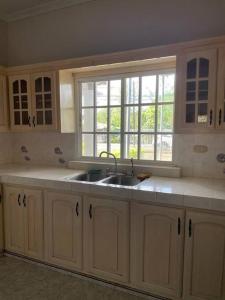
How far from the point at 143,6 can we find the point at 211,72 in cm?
102

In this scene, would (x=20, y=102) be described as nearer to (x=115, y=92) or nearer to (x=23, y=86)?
(x=23, y=86)

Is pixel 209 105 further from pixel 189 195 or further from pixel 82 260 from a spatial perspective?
pixel 82 260

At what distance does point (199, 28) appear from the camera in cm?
207

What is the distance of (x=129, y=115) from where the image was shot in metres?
2.55

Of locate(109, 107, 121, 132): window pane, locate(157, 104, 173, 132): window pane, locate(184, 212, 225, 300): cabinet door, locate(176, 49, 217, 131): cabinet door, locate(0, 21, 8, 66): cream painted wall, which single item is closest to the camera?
locate(184, 212, 225, 300): cabinet door

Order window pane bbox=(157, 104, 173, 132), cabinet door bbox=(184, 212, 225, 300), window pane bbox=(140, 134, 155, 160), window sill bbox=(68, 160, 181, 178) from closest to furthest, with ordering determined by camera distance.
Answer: cabinet door bbox=(184, 212, 225, 300) < window sill bbox=(68, 160, 181, 178) < window pane bbox=(157, 104, 173, 132) < window pane bbox=(140, 134, 155, 160)

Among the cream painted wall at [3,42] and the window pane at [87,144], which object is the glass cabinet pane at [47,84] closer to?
the window pane at [87,144]

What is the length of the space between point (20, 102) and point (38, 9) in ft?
3.60

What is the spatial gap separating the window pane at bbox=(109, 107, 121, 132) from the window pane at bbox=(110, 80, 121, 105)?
77mm

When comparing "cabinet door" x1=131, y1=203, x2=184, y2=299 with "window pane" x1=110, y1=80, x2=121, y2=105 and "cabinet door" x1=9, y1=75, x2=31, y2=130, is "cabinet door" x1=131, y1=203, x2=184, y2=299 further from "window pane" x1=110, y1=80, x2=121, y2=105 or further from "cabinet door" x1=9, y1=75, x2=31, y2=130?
"cabinet door" x1=9, y1=75, x2=31, y2=130

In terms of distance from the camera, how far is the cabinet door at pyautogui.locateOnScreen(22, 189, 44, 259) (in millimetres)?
2248

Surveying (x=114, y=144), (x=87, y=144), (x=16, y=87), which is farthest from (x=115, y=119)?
(x=16, y=87)

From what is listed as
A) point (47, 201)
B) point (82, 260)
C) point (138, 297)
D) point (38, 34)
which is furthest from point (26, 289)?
point (38, 34)

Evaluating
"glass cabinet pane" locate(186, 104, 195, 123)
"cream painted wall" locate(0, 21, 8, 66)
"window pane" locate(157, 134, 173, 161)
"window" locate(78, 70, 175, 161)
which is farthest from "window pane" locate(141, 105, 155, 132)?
"cream painted wall" locate(0, 21, 8, 66)
